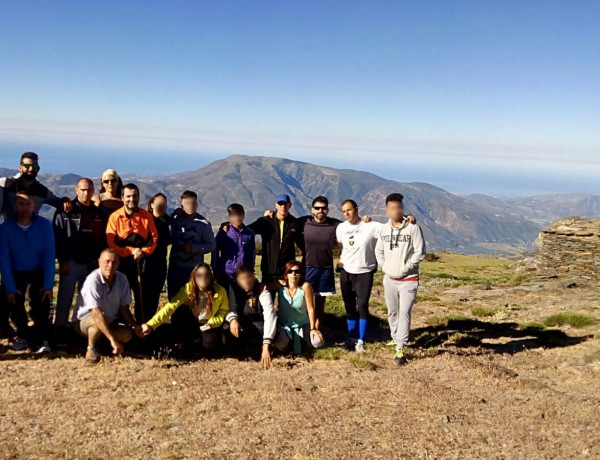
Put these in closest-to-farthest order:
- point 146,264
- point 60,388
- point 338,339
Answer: point 60,388, point 146,264, point 338,339

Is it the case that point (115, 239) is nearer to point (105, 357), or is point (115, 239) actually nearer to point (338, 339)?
point (105, 357)

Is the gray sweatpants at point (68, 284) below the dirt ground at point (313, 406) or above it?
above

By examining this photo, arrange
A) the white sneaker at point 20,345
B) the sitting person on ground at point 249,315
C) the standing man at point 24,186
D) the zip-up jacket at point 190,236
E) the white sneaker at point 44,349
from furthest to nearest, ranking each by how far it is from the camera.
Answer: the zip-up jacket at point 190,236
the sitting person on ground at point 249,315
the white sneaker at point 20,345
the white sneaker at point 44,349
the standing man at point 24,186

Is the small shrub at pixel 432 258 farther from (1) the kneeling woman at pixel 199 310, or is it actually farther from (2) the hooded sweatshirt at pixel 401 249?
(1) the kneeling woman at pixel 199 310

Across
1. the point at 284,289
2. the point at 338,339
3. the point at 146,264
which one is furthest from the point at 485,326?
the point at 146,264

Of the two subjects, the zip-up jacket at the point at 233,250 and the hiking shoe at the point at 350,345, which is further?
the hiking shoe at the point at 350,345

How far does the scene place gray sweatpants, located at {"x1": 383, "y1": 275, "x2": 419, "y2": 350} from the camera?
A: 10.4m

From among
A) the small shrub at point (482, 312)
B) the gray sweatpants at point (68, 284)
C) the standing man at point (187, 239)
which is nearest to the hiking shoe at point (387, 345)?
the standing man at point (187, 239)

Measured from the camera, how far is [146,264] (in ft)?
34.3

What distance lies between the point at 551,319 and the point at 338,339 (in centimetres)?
772

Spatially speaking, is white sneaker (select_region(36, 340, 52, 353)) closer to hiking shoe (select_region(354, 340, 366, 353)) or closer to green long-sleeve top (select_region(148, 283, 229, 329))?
green long-sleeve top (select_region(148, 283, 229, 329))

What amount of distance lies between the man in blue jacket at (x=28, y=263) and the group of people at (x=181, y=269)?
0.07 ft

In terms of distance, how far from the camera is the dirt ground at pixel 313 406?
6.26m

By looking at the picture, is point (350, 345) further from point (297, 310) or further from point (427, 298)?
point (427, 298)
